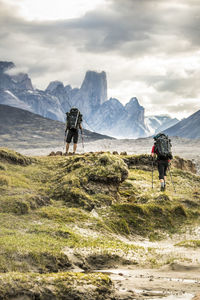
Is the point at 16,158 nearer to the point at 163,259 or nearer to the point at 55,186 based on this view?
the point at 55,186

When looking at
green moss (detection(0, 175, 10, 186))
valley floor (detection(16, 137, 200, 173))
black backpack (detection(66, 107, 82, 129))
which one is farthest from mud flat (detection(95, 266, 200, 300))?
valley floor (detection(16, 137, 200, 173))

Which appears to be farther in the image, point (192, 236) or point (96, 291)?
point (192, 236)

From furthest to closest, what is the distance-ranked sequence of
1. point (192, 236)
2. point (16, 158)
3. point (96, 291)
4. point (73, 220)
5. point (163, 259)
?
point (16, 158)
point (192, 236)
point (73, 220)
point (163, 259)
point (96, 291)

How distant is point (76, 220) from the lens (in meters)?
11.8

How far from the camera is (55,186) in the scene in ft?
49.1

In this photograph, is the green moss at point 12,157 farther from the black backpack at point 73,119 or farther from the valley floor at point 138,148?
the valley floor at point 138,148

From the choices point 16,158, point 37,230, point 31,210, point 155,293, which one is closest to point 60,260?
point 37,230

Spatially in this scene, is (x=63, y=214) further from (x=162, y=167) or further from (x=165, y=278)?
(x=162, y=167)

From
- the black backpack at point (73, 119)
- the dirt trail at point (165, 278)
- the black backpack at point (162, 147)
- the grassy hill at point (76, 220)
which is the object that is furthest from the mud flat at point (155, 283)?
the black backpack at point (73, 119)

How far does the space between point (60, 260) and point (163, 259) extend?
2.96 metres

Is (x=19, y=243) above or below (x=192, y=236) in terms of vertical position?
above

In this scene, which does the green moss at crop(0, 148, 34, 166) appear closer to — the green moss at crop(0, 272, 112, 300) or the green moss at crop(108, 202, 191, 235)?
the green moss at crop(108, 202, 191, 235)

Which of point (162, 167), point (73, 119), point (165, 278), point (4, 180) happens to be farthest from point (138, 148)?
point (165, 278)

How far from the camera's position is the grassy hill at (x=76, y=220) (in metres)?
6.87
